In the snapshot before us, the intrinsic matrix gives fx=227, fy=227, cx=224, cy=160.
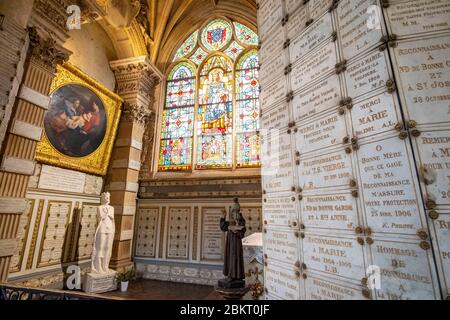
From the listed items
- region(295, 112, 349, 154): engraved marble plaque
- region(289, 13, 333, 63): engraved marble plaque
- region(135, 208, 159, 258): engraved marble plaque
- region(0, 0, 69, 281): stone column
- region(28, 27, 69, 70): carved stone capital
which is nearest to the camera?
region(295, 112, 349, 154): engraved marble plaque

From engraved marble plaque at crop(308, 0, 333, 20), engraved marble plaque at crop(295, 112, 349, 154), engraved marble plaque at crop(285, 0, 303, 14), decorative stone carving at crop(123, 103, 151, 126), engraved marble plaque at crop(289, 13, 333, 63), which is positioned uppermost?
decorative stone carving at crop(123, 103, 151, 126)

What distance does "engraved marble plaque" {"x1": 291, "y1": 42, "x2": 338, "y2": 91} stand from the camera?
186 cm

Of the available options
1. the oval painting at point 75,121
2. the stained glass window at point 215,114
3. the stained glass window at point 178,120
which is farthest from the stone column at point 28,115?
the stained glass window at point 215,114

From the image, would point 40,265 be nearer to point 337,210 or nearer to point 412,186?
point 337,210

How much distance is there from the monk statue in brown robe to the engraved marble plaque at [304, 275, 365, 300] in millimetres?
1879

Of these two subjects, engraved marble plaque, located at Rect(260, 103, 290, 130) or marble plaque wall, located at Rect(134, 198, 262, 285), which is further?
marble plaque wall, located at Rect(134, 198, 262, 285)

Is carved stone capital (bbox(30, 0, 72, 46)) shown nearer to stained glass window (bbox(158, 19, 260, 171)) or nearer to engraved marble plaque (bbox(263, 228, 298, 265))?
stained glass window (bbox(158, 19, 260, 171))

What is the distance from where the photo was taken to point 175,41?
8.87m

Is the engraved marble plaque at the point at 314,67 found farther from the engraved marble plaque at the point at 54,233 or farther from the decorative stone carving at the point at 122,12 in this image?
the decorative stone carving at the point at 122,12

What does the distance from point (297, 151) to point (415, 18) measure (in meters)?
1.16

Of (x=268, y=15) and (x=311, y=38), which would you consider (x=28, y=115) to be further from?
(x=311, y=38)

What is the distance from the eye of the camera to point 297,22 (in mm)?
2266

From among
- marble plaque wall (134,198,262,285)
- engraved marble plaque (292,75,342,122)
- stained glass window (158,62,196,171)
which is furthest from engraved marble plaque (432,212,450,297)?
stained glass window (158,62,196,171)

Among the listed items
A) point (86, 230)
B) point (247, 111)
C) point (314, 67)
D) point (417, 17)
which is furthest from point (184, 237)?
point (417, 17)
